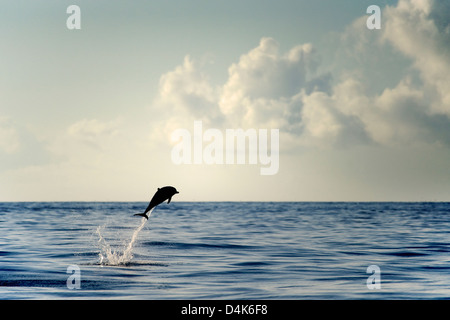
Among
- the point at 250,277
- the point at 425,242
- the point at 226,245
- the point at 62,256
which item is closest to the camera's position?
the point at 250,277

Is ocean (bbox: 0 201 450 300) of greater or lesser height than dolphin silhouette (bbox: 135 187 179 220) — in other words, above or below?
below

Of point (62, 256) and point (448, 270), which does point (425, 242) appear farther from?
point (62, 256)

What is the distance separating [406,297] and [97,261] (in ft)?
35.5

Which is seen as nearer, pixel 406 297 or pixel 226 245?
pixel 406 297

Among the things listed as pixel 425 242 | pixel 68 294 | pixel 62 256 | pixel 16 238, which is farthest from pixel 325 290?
pixel 16 238

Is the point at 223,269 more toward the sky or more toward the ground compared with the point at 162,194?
more toward the ground

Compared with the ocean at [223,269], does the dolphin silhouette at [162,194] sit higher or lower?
higher

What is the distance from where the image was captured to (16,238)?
28.5 m

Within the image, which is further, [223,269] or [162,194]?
[223,269]

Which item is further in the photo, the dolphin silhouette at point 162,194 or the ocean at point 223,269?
the dolphin silhouette at point 162,194

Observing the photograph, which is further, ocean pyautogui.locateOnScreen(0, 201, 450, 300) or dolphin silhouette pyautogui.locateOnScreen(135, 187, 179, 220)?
dolphin silhouette pyautogui.locateOnScreen(135, 187, 179, 220)
